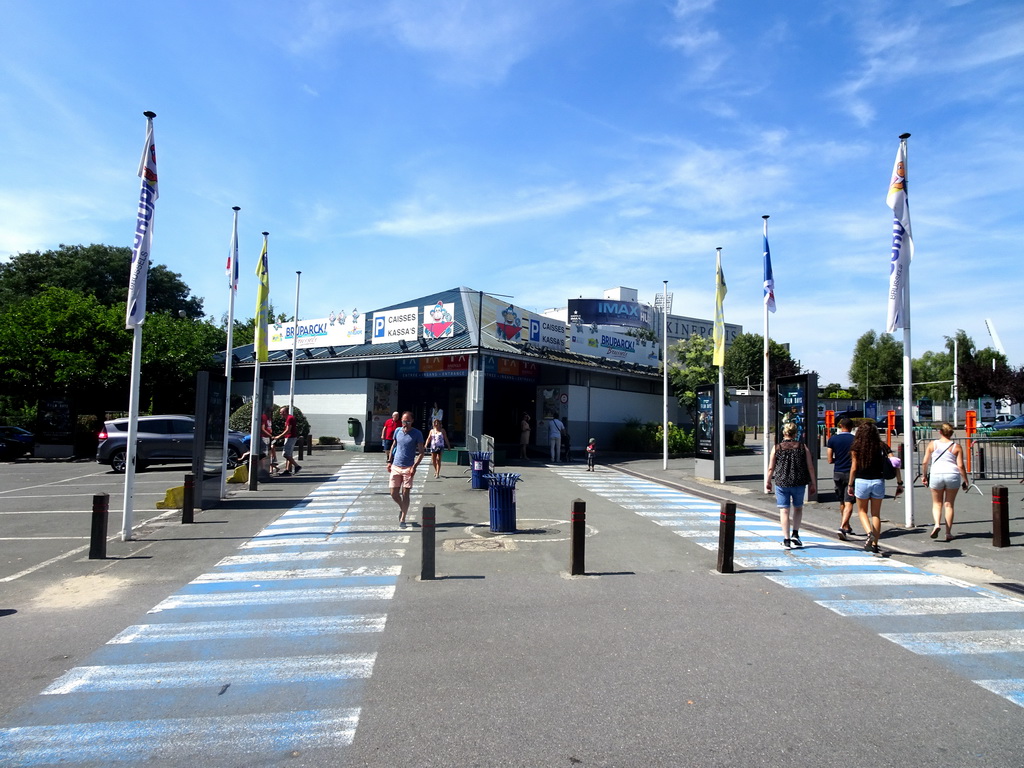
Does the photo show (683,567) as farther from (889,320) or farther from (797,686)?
(889,320)

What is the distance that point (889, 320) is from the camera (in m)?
12.6

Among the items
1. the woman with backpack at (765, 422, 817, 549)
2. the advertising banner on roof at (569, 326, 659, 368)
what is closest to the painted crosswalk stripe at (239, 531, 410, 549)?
the woman with backpack at (765, 422, 817, 549)

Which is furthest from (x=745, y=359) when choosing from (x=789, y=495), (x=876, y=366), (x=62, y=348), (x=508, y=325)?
(x=789, y=495)

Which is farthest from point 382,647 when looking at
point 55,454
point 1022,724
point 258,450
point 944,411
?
point 944,411

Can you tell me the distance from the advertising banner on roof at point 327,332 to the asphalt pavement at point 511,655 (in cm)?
1938

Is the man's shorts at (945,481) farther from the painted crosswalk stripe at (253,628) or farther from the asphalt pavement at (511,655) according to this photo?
the painted crosswalk stripe at (253,628)

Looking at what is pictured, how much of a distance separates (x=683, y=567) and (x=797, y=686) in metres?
4.09

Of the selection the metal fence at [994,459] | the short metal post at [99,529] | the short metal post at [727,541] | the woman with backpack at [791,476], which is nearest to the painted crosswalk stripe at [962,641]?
the short metal post at [727,541]

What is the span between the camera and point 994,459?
2103 centimetres

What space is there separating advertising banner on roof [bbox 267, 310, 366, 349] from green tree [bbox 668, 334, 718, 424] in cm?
1408

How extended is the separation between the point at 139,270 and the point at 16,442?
71.8 ft

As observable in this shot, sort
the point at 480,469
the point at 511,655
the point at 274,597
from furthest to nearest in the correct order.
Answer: the point at 480,469 → the point at 274,597 → the point at 511,655

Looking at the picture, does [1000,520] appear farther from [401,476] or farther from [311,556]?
[311,556]

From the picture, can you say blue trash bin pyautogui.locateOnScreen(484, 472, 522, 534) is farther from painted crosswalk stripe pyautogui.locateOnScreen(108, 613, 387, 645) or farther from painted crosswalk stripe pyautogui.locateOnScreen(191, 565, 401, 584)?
painted crosswalk stripe pyautogui.locateOnScreen(108, 613, 387, 645)
